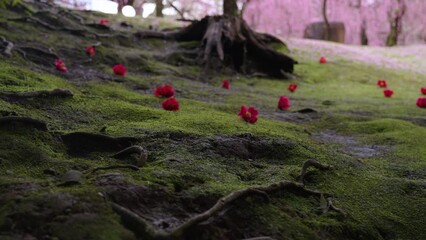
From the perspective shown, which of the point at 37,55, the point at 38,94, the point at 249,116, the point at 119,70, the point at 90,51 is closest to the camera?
the point at 38,94

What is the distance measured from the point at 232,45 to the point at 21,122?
23.8 feet

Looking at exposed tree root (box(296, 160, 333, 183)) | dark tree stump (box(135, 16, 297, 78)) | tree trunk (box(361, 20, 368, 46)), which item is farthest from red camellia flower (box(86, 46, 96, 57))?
tree trunk (box(361, 20, 368, 46))

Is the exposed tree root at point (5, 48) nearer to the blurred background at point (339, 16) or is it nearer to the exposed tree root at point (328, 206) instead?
the exposed tree root at point (328, 206)

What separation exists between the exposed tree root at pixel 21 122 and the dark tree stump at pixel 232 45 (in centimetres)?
636

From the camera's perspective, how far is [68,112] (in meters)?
3.35

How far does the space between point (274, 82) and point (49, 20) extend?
4.72 metres

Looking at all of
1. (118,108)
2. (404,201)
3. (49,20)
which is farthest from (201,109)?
(49,20)

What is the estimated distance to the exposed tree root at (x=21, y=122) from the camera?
7.93 feet

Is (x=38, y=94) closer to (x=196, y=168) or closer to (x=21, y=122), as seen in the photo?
(x=21, y=122)

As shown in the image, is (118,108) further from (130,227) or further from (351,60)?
(351,60)

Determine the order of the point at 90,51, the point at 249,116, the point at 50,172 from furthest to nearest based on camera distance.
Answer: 1. the point at 90,51
2. the point at 249,116
3. the point at 50,172

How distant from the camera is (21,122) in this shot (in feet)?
8.19

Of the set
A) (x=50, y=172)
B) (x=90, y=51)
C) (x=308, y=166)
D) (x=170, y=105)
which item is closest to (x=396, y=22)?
(x=90, y=51)

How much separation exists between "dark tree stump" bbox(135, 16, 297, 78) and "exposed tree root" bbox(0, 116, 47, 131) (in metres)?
6.36
